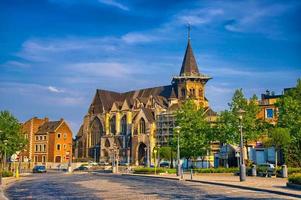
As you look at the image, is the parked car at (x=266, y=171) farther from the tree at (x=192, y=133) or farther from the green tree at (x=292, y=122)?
the tree at (x=192, y=133)

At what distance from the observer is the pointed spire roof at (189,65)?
11256 cm

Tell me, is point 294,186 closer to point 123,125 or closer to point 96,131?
point 123,125

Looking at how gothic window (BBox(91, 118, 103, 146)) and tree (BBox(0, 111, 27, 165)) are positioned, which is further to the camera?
gothic window (BBox(91, 118, 103, 146))

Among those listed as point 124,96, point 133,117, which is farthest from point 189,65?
point 124,96

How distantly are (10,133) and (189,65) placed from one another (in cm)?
6209

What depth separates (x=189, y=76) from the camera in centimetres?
11088

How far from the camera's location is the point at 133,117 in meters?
113

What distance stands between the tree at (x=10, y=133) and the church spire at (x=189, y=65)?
5716 centimetres

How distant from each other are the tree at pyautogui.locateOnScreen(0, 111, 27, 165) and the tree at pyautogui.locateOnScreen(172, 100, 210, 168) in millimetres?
23630

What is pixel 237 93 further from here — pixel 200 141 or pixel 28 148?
pixel 28 148

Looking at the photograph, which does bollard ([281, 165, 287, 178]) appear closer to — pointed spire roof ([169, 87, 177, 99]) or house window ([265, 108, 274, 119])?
house window ([265, 108, 274, 119])

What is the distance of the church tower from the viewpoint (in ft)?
364

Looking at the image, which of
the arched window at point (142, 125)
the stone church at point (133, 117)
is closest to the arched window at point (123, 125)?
the stone church at point (133, 117)

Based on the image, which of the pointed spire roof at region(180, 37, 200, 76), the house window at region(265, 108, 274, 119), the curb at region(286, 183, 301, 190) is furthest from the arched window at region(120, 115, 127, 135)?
the curb at region(286, 183, 301, 190)
